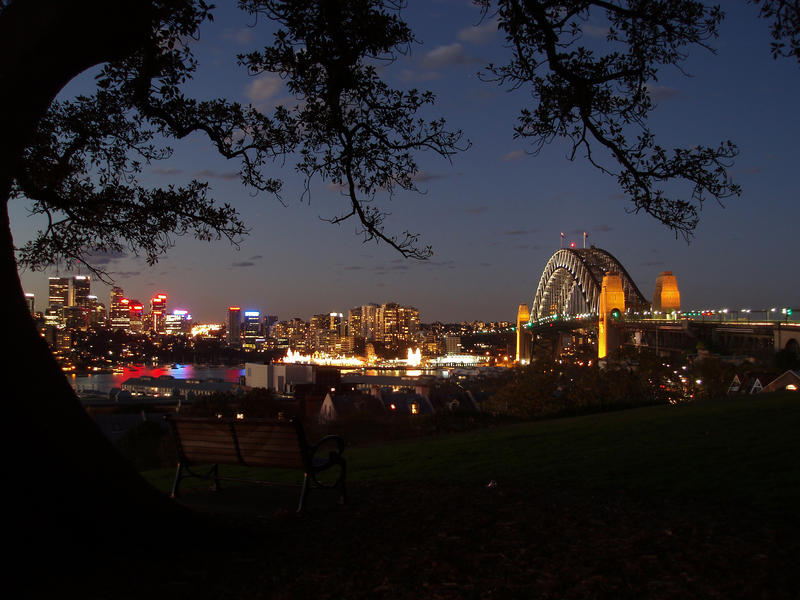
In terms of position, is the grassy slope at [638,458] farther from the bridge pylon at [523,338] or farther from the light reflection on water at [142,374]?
the bridge pylon at [523,338]

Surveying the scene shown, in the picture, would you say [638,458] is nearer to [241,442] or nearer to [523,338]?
[241,442]

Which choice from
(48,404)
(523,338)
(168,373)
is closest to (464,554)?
(48,404)

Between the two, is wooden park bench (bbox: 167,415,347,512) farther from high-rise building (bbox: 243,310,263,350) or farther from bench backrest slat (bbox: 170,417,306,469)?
high-rise building (bbox: 243,310,263,350)

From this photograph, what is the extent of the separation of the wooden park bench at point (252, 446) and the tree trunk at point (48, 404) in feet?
3.75

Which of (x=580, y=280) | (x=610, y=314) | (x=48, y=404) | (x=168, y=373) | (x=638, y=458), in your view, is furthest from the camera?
(x=168, y=373)

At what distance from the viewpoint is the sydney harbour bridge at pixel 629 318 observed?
3922cm

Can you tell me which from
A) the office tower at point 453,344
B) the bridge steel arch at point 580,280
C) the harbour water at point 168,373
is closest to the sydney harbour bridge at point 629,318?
the bridge steel arch at point 580,280

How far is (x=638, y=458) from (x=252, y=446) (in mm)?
4090

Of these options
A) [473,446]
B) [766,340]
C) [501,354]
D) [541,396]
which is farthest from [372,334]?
[473,446]

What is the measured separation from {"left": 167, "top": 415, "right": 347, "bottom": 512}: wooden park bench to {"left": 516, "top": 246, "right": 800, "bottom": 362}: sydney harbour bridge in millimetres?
34664

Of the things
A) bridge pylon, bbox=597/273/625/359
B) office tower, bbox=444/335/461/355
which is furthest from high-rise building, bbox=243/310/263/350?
bridge pylon, bbox=597/273/625/359

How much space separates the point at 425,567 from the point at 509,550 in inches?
20.2

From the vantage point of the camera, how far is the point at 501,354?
12800cm

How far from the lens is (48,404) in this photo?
3.20 m
